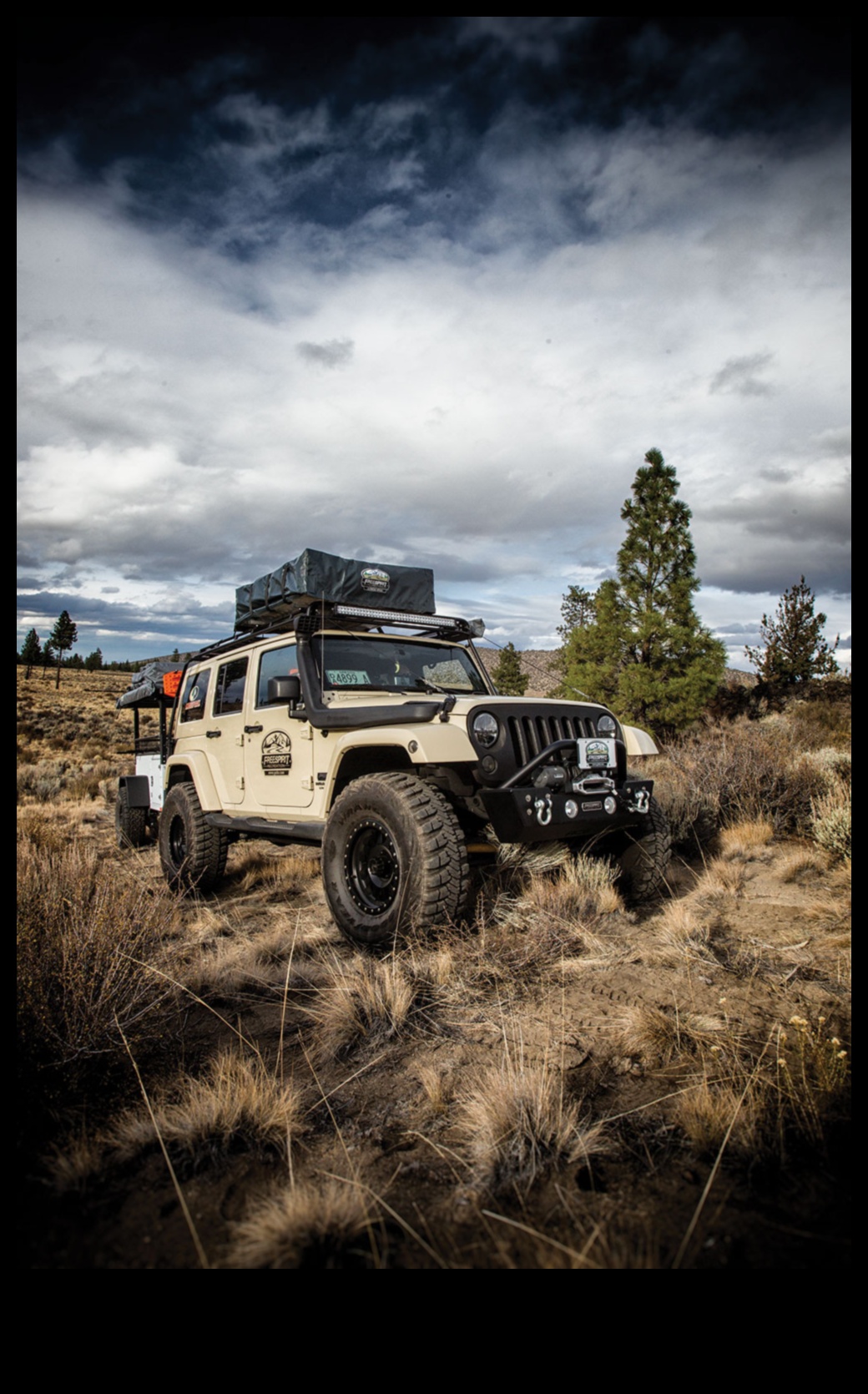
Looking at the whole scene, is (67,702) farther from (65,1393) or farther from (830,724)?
(65,1393)

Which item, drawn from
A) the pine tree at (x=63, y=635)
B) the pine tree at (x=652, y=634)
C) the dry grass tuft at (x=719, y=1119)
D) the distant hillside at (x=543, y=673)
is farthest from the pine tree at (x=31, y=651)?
the dry grass tuft at (x=719, y=1119)

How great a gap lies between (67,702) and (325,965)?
127 ft

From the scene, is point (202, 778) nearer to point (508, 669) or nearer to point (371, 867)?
point (371, 867)

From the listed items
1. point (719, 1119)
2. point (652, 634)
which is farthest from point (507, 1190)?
point (652, 634)

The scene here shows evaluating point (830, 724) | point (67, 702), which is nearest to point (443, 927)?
point (830, 724)

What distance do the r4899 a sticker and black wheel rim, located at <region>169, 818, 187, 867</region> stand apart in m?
1.52

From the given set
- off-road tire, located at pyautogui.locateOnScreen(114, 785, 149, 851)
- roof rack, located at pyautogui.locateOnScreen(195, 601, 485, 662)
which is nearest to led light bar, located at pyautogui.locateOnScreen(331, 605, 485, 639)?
roof rack, located at pyautogui.locateOnScreen(195, 601, 485, 662)

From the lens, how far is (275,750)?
5.36 metres

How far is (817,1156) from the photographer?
1931 mm

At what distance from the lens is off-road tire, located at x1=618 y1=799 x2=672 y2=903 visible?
4.95 metres

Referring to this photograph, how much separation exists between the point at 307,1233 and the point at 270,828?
3.73 meters

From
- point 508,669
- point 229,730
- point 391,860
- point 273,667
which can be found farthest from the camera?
point 508,669

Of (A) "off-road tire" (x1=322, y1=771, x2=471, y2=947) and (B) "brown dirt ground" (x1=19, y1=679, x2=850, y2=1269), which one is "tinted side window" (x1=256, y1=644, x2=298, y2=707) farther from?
(B) "brown dirt ground" (x1=19, y1=679, x2=850, y2=1269)

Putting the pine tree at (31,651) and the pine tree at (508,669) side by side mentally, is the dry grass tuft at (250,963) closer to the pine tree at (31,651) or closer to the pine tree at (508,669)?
the pine tree at (508,669)
